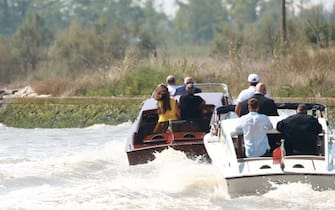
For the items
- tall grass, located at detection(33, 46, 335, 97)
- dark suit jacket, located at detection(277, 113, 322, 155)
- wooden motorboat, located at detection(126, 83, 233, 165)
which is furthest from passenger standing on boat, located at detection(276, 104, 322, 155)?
tall grass, located at detection(33, 46, 335, 97)

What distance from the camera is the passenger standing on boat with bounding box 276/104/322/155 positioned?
17.1 m

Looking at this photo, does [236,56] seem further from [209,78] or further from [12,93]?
[12,93]

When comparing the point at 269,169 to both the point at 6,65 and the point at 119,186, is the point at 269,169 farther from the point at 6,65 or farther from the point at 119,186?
the point at 6,65

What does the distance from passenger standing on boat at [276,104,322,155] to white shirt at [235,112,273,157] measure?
26 cm

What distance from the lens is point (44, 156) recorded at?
24.0m

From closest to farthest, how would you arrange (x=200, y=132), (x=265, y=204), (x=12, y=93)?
(x=265, y=204), (x=200, y=132), (x=12, y=93)

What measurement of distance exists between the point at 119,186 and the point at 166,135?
3266mm

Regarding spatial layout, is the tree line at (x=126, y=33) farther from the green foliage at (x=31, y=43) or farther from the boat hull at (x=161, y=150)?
the boat hull at (x=161, y=150)

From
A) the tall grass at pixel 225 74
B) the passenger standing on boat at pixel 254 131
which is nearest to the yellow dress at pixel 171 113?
the passenger standing on boat at pixel 254 131

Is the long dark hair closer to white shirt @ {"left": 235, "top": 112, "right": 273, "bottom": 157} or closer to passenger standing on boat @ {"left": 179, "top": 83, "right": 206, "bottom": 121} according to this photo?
passenger standing on boat @ {"left": 179, "top": 83, "right": 206, "bottom": 121}

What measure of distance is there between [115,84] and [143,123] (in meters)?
16.4

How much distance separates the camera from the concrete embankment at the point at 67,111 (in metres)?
34.8

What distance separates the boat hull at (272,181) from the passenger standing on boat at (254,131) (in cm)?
102

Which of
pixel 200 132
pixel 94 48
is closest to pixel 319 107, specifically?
pixel 200 132
